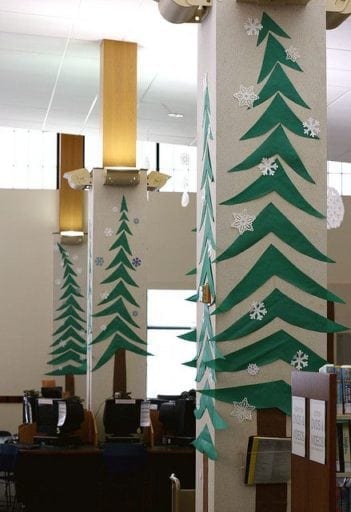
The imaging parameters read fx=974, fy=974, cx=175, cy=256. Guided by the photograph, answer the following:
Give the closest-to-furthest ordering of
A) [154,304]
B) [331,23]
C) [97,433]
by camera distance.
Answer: [331,23]
[97,433]
[154,304]

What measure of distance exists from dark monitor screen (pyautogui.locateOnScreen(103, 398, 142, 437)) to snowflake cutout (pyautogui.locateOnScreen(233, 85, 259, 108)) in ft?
16.8

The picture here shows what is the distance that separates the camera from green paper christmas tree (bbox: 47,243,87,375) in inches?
636

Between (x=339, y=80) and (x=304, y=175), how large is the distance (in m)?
5.30

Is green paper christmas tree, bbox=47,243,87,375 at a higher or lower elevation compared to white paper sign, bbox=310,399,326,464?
higher

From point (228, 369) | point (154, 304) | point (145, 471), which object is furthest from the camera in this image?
point (154, 304)

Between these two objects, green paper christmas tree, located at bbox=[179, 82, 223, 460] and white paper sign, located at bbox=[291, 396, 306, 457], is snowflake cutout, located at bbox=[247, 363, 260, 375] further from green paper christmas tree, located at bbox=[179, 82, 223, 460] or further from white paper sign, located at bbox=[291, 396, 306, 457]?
white paper sign, located at bbox=[291, 396, 306, 457]

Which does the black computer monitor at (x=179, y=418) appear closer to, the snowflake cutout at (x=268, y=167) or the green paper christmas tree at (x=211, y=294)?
the green paper christmas tree at (x=211, y=294)

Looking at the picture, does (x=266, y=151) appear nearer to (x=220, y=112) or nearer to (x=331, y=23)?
(x=220, y=112)

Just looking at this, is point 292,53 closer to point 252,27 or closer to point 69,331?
point 252,27

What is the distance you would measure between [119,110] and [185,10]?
474cm

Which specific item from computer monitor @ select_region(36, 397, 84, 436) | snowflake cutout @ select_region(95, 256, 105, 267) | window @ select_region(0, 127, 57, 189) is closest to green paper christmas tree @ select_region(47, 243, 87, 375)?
window @ select_region(0, 127, 57, 189)

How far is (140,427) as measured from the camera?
10.5m

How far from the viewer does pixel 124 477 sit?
9.47 m

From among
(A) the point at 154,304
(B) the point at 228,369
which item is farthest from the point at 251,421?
(A) the point at 154,304
